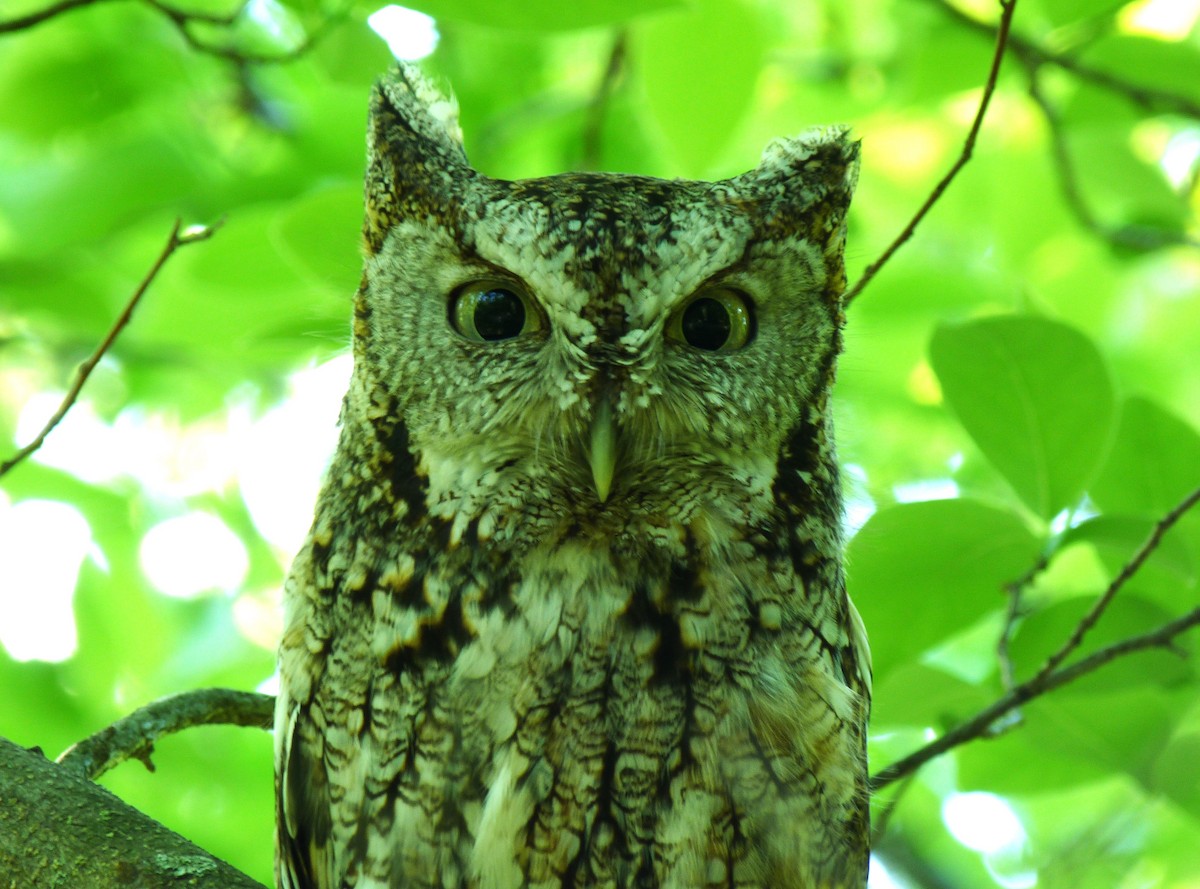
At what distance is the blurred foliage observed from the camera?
6.81ft

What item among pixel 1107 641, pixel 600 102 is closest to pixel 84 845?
pixel 1107 641

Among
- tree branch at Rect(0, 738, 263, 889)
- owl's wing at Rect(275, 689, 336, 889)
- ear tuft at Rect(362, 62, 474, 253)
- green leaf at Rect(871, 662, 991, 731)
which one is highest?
ear tuft at Rect(362, 62, 474, 253)

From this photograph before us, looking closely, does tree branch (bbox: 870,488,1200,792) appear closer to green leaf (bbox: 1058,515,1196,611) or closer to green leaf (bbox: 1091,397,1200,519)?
green leaf (bbox: 1058,515,1196,611)

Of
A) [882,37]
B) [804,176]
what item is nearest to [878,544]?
[804,176]

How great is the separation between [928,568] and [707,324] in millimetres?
543

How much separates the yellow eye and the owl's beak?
189 mm

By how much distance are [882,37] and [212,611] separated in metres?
2.72

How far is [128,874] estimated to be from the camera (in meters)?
1.56

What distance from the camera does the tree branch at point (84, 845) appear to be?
1561 millimetres

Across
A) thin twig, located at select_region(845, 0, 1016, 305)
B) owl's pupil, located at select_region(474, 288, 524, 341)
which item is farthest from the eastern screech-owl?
thin twig, located at select_region(845, 0, 1016, 305)

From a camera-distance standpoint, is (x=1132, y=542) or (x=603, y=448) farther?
(x=1132, y=542)

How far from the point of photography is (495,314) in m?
1.90

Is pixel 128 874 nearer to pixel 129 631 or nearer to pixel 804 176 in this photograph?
pixel 804 176

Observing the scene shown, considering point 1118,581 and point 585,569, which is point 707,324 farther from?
point 1118,581
